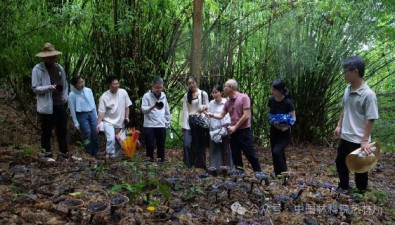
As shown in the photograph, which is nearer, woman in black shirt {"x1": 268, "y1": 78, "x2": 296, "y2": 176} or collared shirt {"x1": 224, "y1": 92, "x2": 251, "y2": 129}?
woman in black shirt {"x1": 268, "y1": 78, "x2": 296, "y2": 176}

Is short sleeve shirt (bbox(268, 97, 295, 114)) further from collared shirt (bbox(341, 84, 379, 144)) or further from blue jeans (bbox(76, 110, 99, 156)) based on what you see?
blue jeans (bbox(76, 110, 99, 156))

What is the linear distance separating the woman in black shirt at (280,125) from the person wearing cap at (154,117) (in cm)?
166

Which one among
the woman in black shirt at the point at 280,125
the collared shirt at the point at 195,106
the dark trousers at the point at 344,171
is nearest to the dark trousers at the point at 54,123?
the collared shirt at the point at 195,106

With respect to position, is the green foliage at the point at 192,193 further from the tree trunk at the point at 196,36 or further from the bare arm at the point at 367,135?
the tree trunk at the point at 196,36

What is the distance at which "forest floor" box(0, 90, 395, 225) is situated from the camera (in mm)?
2527

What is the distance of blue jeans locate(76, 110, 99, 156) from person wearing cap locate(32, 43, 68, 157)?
1.64 feet

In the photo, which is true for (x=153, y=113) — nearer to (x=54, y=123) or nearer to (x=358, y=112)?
(x=54, y=123)

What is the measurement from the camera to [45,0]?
6.79 meters

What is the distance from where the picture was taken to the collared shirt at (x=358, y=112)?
11.3ft

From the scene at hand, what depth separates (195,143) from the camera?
17.7 feet

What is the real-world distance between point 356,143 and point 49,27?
4.20m

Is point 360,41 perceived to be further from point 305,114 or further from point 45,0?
point 45,0

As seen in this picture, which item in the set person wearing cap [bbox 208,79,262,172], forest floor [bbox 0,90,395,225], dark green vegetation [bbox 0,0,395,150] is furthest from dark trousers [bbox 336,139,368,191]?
dark green vegetation [bbox 0,0,395,150]

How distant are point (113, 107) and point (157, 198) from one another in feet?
8.81
